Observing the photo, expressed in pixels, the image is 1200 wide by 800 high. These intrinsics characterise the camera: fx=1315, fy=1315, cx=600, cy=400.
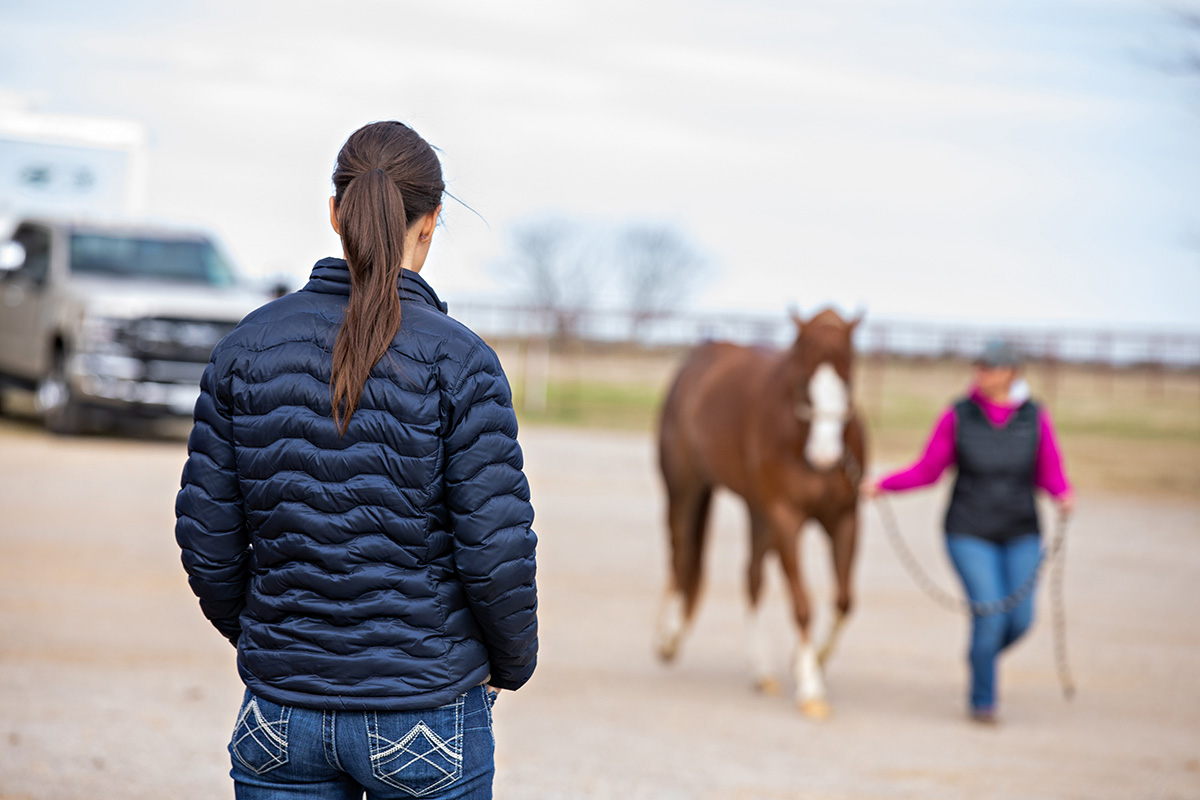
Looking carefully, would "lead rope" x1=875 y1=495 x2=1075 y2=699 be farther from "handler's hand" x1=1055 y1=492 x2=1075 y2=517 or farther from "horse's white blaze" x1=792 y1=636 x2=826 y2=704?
"horse's white blaze" x1=792 y1=636 x2=826 y2=704

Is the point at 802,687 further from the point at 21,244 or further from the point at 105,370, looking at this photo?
the point at 21,244

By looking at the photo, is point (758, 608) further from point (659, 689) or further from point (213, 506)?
point (213, 506)

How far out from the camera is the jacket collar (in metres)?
2.18

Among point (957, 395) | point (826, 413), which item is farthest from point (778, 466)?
point (957, 395)

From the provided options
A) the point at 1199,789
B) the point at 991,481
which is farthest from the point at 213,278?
the point at 1199,789

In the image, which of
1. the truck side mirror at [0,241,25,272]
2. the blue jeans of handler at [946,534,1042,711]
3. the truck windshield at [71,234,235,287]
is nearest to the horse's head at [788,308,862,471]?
the blue jeans of handler at [946,534,1042,711]

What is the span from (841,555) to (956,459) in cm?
74

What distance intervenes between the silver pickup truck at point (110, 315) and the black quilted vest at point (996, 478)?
1062 centimetres

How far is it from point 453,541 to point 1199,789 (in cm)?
395

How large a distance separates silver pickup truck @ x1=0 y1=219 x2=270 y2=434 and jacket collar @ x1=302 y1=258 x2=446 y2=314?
13284 millimetres

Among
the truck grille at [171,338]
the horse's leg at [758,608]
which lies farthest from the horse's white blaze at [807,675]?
the truck grille at [171,338]

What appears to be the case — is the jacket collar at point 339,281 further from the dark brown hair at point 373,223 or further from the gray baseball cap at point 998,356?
the gray baseball cap at point 998,356

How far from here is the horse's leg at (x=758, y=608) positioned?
6.65m

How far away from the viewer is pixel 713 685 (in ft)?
21.8
